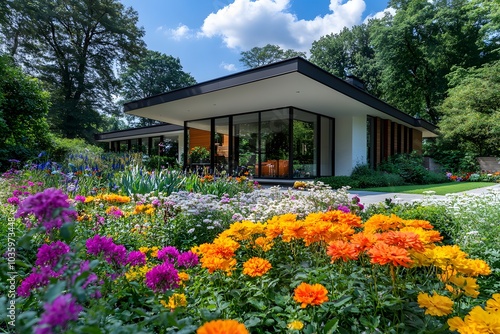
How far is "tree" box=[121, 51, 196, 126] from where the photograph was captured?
1334 inches

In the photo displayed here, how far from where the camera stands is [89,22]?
75.3 feet

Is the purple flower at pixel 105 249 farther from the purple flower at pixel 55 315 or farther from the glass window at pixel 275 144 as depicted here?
the glass window at pixel 275 144

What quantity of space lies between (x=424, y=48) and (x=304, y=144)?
54.2 ft

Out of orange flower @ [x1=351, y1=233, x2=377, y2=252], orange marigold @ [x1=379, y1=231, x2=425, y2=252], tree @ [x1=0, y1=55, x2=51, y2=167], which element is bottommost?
orange flower @ [x1=351, y1=233, x2=377, y2=252]

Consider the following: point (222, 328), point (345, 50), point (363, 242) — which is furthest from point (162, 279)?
point (345, 50)

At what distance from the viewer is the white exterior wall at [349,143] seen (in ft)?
37.1

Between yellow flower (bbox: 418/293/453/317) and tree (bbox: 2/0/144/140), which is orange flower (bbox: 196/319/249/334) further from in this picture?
tree (bbox: 2/0/144/140)

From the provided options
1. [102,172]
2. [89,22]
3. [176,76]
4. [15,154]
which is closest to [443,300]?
[102,172]

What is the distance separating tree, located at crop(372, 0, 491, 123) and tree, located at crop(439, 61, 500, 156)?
325cm

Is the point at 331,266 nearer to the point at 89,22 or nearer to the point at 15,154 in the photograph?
the point at 15,154

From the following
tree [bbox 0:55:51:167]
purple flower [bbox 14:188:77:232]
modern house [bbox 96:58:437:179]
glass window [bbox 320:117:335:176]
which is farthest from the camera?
glass window [bbox 320:117:335:176]

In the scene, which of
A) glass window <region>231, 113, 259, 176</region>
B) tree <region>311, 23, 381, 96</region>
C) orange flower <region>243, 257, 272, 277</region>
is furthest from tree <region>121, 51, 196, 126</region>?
orange flower <region>243, 257, 272, 277</region>

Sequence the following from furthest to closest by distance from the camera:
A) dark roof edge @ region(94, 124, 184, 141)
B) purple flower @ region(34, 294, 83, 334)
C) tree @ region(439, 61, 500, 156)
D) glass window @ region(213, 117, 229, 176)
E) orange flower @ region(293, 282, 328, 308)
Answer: dark roof edge @ region(94, 124, 184, 141)
tree @ region(439, 61, 500, 156)
glass window @ region(213, 117, 229, 176)
orange flower @ region(293, 282, 328, 308)
purple flower @ region(34, 294, 83, 334)

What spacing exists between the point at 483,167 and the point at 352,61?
16.5m
